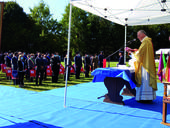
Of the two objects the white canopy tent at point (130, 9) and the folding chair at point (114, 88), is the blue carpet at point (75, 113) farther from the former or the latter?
the white canopy tent at point (130, 9)

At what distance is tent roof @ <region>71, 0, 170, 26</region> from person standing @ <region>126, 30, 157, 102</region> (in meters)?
2.37

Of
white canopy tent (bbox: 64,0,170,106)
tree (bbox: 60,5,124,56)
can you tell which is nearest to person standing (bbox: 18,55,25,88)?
white canopy tent (bbox: 64,0,170,106)

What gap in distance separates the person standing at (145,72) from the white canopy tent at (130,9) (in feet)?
7.49

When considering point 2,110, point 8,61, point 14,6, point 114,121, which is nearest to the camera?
point 114,121

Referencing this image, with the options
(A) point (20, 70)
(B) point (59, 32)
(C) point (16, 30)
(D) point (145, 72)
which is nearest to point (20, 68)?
(A) point (20, 70)

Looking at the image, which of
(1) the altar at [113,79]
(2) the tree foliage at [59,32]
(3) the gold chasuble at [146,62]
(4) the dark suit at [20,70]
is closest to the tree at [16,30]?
(2) the tree foliage at [59,32]

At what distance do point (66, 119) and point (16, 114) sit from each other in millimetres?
1496

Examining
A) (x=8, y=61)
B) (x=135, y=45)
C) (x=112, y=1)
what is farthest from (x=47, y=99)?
A: (x=135, y=45)

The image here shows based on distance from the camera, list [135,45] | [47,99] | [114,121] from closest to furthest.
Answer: [114,121] → [47,99] → [135,45]

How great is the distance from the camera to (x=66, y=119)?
4.87m

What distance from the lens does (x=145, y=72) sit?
253 inches

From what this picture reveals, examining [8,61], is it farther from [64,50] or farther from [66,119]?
[64,50]

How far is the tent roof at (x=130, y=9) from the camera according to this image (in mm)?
8023

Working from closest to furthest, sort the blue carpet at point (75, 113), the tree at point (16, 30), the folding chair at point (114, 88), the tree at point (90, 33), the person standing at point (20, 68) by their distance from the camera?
the blue carpet at point (75, 113)
the folding chair at point (114, 88)
the person standing at point (20, 68)
the tree at point (16, 30)
the tree at point (90, 33)
